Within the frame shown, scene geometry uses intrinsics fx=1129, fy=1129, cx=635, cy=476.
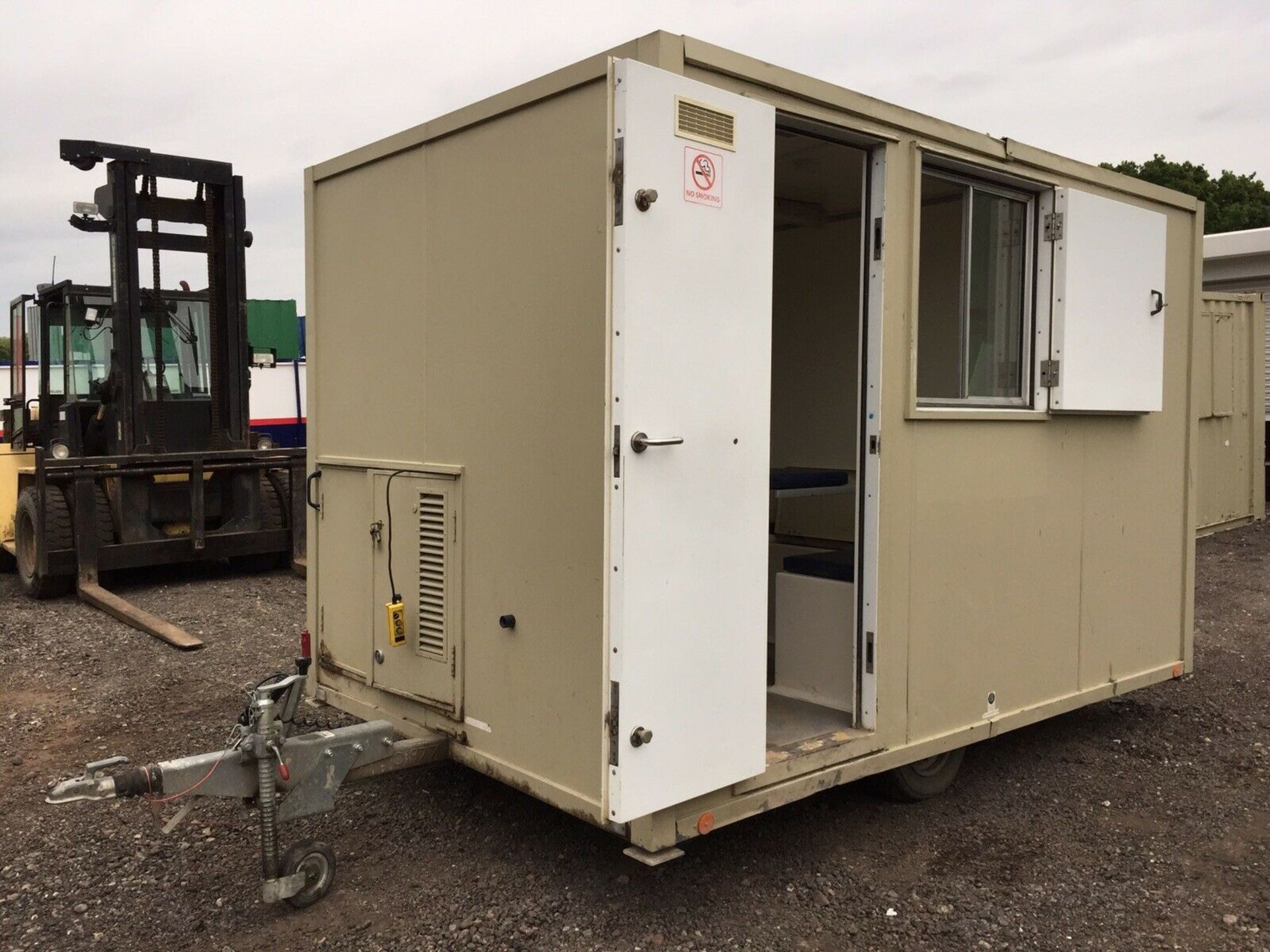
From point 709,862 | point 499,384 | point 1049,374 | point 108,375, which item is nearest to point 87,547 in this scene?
point 108,375

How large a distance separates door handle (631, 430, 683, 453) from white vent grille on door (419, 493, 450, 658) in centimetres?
99

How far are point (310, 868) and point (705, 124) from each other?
248 centimetres

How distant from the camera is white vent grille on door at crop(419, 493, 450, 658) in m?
3.80

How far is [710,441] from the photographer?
3227mm

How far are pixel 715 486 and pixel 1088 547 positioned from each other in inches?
87.0

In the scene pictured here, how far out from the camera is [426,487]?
152 inches

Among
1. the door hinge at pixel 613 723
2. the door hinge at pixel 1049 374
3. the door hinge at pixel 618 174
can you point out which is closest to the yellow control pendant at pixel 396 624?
the door hinge at pixel 613 723

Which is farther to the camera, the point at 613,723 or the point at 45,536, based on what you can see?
the point at 45,536

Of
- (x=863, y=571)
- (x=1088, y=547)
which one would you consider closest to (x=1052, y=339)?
(x=1088, y=547)

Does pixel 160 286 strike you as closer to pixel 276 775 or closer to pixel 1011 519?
pixel 276 775

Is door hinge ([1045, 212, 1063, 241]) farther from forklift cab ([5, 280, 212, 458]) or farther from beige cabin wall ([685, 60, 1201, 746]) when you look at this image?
forklift cab ([5, 280, 212, 458])

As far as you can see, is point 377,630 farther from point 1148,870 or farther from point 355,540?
point 1148,870

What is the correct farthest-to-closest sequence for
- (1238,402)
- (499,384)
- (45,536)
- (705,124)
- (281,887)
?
(1238,402) < (45,536) < (499,384) < (281,887) < (705,124)

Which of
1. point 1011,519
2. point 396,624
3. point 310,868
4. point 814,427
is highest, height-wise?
point 814,427
